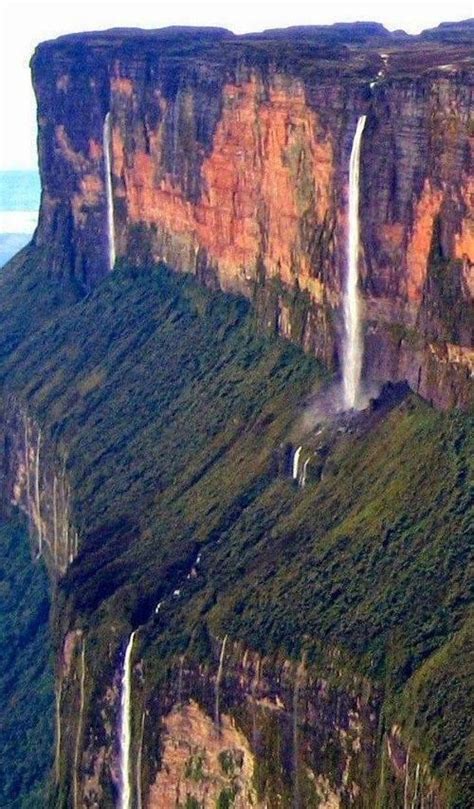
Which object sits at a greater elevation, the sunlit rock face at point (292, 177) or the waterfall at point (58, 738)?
the sunlit rock face at point (292, 177)

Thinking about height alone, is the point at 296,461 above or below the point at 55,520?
above

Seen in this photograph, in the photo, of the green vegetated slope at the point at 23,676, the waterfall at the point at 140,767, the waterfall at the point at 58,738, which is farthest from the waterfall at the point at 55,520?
the waterfall at the point at 140,767

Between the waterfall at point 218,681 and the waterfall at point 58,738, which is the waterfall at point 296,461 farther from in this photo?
the waterfall at point 58,738

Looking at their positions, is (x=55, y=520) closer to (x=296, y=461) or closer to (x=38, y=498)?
(x=38, y=498)

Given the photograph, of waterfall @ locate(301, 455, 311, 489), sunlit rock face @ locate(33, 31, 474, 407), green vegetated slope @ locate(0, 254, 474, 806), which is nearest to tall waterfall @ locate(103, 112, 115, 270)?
sunlit rock face @ locate(33, 31, 474, 407)

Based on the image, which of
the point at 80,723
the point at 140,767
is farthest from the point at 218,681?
the point at 80,723
